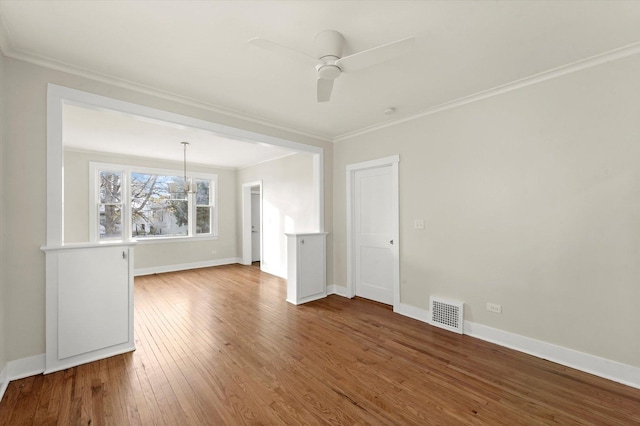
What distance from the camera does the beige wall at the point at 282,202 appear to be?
17.4 feet

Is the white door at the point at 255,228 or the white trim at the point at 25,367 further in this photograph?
the white door at the point at 255,228

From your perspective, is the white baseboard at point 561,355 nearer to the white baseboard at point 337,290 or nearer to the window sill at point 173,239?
the white baseboard at point 337,290

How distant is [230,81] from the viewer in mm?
2680

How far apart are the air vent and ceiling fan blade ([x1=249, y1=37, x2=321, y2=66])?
2926 millimetres

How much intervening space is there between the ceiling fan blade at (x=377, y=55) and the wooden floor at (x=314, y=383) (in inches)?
96.0

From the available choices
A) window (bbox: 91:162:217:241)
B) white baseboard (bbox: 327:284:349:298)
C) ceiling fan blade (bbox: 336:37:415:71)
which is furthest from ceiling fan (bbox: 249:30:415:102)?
window (bbox: 91:162:217:241)

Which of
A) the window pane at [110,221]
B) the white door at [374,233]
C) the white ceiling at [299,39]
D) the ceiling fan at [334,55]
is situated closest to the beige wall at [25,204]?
the white ceiling at [299,39]

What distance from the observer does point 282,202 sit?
234 inches

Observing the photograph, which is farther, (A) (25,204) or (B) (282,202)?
(B) (282,202)

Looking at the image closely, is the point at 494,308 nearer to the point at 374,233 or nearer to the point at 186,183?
the point at 374,233

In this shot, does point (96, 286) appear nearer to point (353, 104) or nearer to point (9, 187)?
point (9, 187)

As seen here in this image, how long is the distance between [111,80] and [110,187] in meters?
4.09

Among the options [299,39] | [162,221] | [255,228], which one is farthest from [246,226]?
[299,39]

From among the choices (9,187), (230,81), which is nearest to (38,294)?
(9,187)
